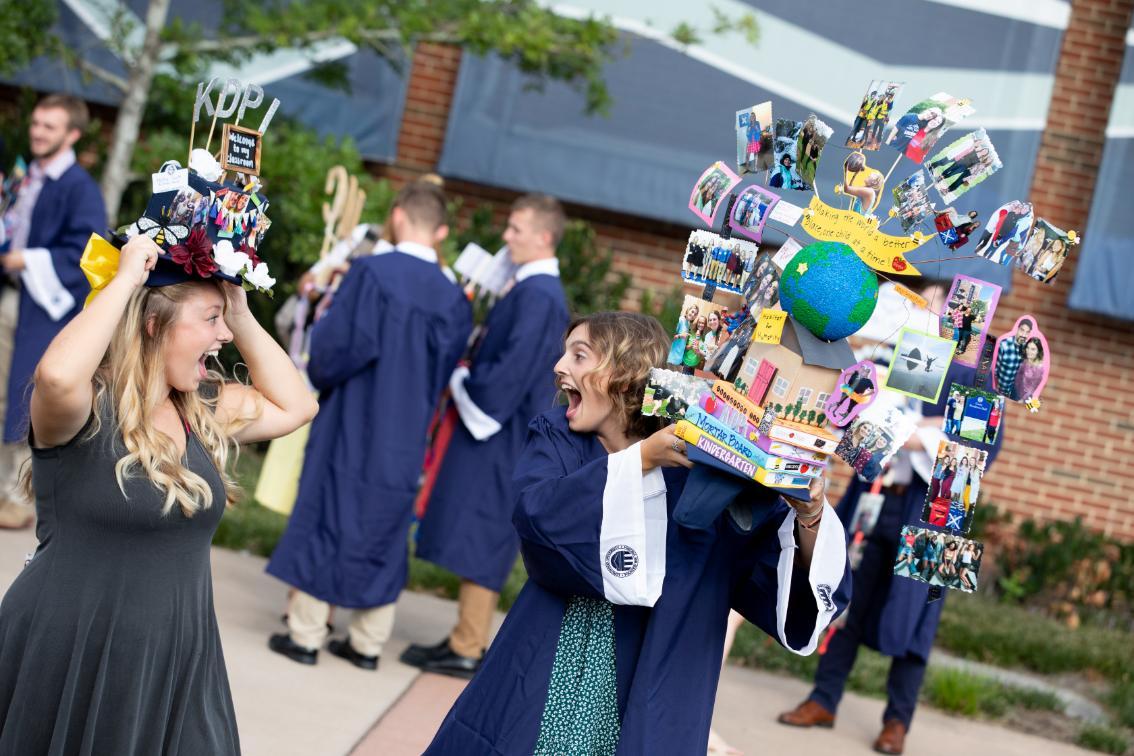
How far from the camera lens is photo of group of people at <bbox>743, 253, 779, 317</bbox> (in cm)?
240

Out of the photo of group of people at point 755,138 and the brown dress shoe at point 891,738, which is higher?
the photo of group of people at point 755,138

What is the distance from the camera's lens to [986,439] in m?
2.48

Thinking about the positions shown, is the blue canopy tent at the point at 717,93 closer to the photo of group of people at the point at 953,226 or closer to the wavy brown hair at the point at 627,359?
the wavy brown hair at the point at 627,359

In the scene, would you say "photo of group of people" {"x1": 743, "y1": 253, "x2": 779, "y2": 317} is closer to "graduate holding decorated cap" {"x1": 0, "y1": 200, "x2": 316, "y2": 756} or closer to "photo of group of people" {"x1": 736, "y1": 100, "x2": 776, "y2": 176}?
"photo of group of people" {"x1": 736, "y1": 100, "x2": 776, "y2": 176}

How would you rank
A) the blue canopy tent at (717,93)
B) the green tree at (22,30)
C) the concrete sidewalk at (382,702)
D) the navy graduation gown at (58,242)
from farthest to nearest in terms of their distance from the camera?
the blue canopy tent at (717,93)
the green tree at (22,30)
the navy graduation gown at (58,242)
the concrete sidewalk at (382,702)

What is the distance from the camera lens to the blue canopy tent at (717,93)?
8.45 m

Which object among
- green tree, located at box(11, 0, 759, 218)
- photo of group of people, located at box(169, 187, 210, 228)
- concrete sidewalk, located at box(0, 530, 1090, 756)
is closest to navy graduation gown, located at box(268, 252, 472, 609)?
concrete sidewalk, located at box(0, 530, 1090, 756)

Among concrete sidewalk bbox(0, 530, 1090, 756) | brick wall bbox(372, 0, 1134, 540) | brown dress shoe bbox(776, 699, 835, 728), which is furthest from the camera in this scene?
brick wall bbox(372, 0, 1134, 540)

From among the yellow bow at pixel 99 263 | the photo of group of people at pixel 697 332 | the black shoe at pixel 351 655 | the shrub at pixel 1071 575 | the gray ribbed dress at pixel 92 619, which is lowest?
the black shoe at pixel 351 655

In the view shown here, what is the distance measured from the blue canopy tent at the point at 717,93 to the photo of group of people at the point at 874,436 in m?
6.20

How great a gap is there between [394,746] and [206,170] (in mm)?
2466

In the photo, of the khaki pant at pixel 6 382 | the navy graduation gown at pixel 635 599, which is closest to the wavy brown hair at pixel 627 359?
the navy graduation gown at pixel 635 599

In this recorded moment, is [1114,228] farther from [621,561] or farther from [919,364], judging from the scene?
[621,561]

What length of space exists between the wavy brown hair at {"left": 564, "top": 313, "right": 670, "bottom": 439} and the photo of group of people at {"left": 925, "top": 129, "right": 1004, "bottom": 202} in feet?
1.97
